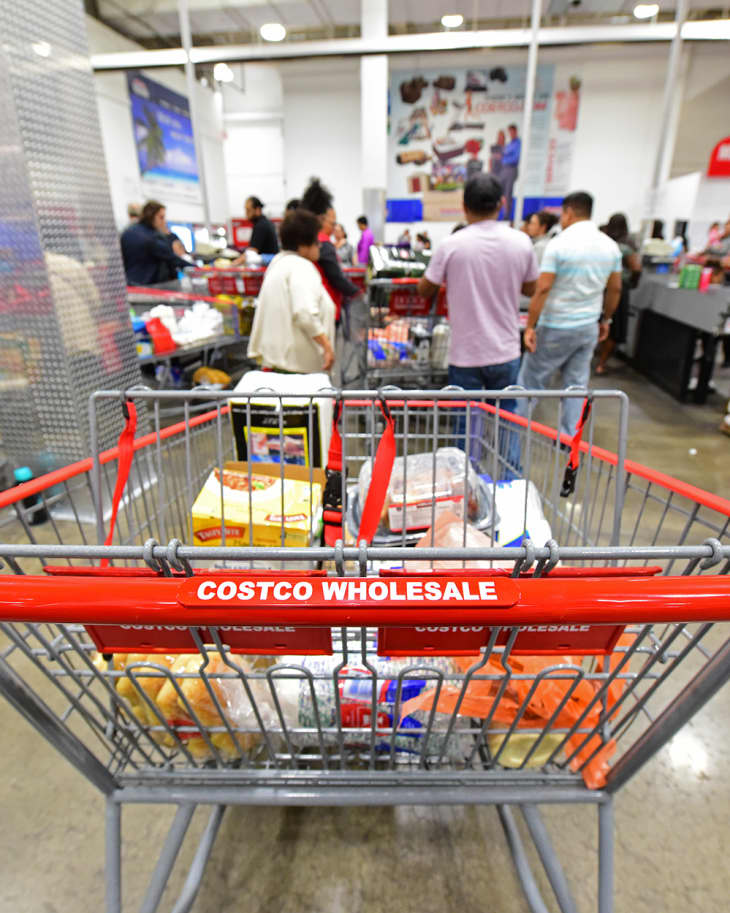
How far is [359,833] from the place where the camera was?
1.41m

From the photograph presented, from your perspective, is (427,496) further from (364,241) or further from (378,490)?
(364,241)

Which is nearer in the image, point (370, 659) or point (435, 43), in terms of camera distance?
point (370, 659)

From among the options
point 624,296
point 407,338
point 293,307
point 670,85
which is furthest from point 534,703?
point 670,85

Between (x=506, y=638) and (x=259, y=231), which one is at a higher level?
(x=259, y=231)

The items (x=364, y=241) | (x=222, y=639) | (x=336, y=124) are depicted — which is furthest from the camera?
(x=336, y=124)

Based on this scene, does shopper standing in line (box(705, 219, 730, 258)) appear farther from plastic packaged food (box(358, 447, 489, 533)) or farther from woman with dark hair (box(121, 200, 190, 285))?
plastic packaged food (box(358, 447, 489, 533))

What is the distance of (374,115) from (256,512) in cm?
981

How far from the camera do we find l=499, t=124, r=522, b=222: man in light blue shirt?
10.6 meters

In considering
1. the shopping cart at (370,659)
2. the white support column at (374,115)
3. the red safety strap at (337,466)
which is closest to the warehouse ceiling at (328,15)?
the white support column at (374,115)

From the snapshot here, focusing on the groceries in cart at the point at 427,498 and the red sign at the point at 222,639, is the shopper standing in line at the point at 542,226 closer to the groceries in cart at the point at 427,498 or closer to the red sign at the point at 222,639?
the groceries in cart at the point at 427,498

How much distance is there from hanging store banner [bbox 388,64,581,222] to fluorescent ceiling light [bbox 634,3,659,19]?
1791mm

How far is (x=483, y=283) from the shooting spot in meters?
2.62

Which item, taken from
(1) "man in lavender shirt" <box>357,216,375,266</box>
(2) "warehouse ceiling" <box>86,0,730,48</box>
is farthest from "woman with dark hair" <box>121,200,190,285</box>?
(2) "warehouse ceiling" <box>86,0,730,48</box>

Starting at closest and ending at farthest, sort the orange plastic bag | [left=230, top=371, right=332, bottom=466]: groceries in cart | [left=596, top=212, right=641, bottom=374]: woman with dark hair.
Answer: the orange plastic bag < [left=230, top=371, right=332, bottom=466]: groceries in cart < [left=596, top=212, right=641, bottom=374]: woman with dark hair
